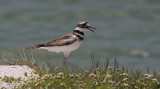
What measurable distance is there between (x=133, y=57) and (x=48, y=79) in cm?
2758

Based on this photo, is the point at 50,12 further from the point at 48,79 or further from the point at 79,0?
the point at 48,79

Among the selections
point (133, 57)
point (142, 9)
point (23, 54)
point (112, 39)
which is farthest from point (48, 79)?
point (142, 9)

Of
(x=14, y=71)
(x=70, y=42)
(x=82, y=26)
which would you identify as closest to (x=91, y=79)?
(x=70, y=42)

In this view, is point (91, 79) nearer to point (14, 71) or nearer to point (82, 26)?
point (82, 26)

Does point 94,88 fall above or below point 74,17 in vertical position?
below

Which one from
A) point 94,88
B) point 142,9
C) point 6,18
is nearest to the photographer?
point 94,88

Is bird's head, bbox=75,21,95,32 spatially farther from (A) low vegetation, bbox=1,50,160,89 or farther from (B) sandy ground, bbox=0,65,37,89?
(B) sandy ground, bbox=0,65,37,89

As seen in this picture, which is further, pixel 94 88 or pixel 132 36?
pixel 132 36

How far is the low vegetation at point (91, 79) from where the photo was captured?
32.4 ft

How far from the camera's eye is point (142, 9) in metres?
46.9

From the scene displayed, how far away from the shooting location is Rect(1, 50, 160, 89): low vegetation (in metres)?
9.88

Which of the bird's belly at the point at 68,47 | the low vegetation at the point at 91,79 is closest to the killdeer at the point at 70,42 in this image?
the bird's belly at the point at 68,47

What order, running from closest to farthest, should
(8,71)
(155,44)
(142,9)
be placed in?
(8,71)
(155,44)
(142,9)

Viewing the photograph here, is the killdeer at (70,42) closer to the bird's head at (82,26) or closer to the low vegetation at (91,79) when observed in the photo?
the bird's head at (82,26)
